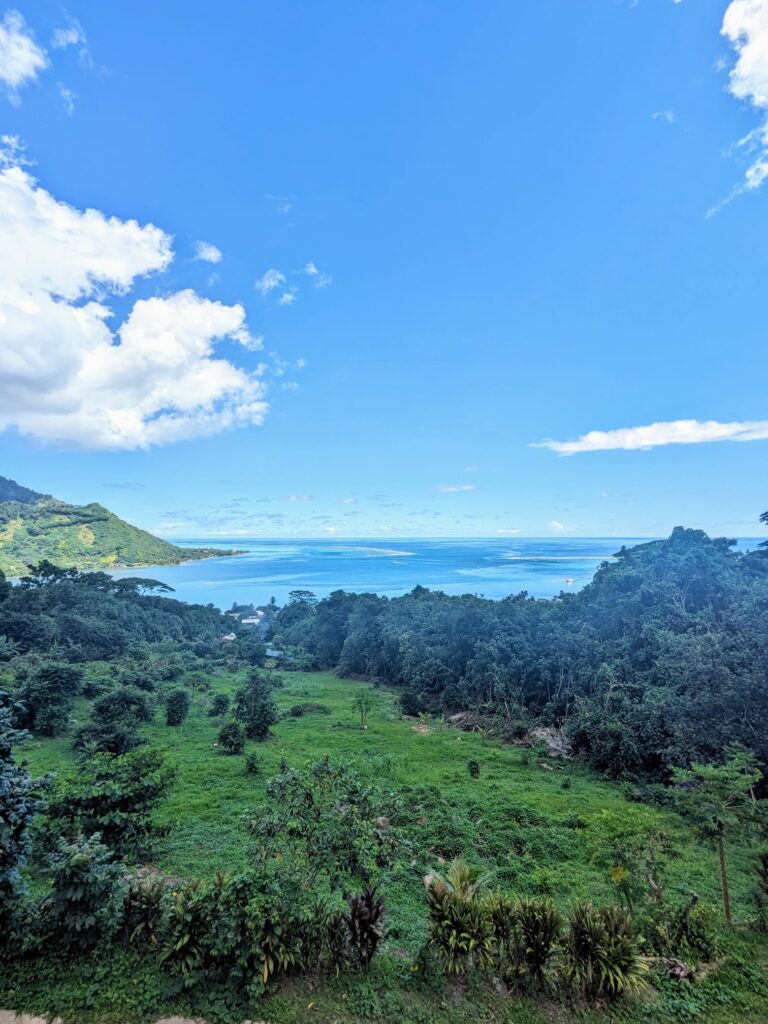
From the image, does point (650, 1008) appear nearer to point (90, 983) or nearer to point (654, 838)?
point (654, 838)

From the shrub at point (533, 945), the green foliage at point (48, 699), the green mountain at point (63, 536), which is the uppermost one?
the green mountain at point (63, 536)

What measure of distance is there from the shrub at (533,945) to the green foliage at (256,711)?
1583 cm

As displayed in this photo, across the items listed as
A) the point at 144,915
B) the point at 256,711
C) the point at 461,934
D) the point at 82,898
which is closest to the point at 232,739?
the point at 256,711

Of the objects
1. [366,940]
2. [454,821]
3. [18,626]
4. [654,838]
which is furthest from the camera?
[18,626]

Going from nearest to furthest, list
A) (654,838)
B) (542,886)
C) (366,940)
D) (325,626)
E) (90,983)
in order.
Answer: (90,983)
(366,940)
(654,838)
(542,886)
(325,626)

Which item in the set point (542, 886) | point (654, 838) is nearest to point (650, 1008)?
point (654, 838)

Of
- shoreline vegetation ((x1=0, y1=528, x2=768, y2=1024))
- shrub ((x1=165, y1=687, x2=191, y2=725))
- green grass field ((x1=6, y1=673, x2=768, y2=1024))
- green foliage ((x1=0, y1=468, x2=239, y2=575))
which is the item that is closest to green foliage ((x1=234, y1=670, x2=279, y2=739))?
shoreline vegetation ((x1=0, y1=528, x2=768, y2=1024))

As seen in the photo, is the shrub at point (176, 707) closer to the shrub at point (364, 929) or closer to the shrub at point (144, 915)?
the shrub at point (144, 915)

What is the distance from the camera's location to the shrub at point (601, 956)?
16.3ft

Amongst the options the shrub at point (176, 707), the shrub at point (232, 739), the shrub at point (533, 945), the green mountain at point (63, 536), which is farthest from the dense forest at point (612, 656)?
the green mountain at point (63, 536)

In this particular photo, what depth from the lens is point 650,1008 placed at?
16.0 feet

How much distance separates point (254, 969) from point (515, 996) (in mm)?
2981

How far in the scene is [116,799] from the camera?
7848 mm

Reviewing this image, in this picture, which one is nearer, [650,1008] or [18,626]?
[650,1008]
